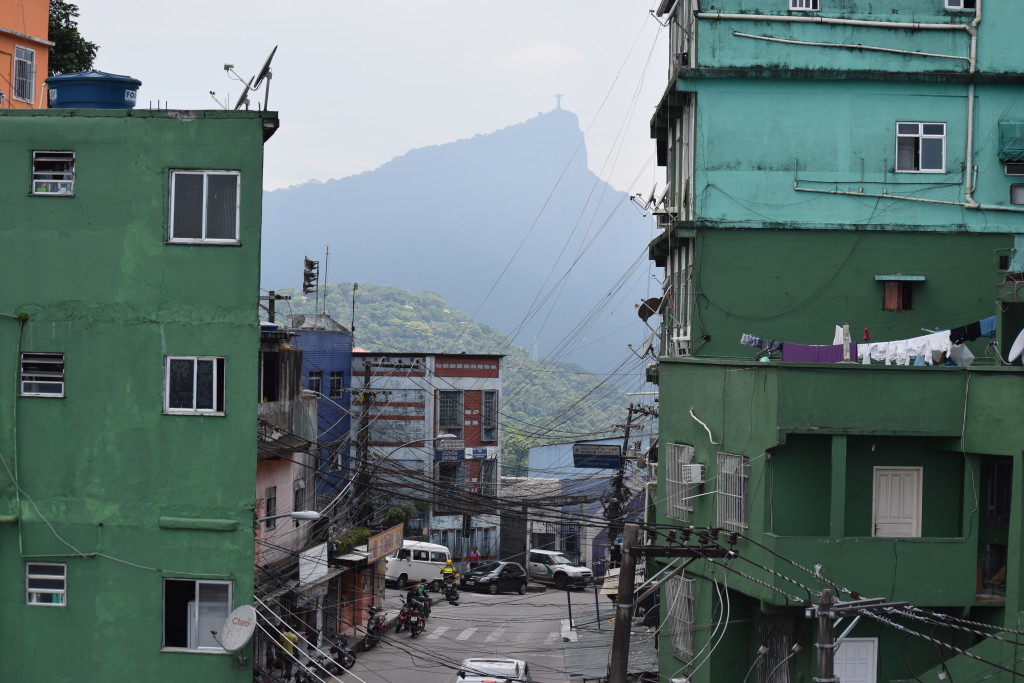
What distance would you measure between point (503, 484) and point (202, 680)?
44.5 metres

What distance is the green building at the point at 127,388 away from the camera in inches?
730

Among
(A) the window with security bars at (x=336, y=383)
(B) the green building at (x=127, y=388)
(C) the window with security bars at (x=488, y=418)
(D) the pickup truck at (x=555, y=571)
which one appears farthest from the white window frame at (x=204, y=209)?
(C) the window with security bars at (x=488, y=418)

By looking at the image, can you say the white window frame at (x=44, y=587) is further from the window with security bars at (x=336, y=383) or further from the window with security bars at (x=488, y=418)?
the window with security bars at (x=488, y=418)

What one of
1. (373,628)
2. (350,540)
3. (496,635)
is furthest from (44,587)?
(496,635)

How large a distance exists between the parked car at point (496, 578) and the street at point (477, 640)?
522 millimetres

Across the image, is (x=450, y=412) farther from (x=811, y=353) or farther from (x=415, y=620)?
(x=811, y=353)

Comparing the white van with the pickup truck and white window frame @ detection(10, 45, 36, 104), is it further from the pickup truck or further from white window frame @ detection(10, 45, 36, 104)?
white window frame @ detection(10, 45, 36, 104)

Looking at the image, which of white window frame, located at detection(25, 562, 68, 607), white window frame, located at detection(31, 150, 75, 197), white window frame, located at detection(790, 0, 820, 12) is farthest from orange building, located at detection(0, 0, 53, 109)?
white window frame, located at detection(790, 0, 820, 12)

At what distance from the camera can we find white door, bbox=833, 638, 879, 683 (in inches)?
828

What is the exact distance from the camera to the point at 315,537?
35.4m

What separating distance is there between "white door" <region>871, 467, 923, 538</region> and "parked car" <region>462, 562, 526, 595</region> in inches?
1420

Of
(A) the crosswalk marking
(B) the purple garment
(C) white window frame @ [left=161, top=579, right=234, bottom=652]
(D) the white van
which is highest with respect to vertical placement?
(B) the purple garment

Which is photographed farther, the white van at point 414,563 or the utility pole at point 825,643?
the white van at point 414,563

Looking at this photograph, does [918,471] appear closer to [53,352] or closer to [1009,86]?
[1009,86]
